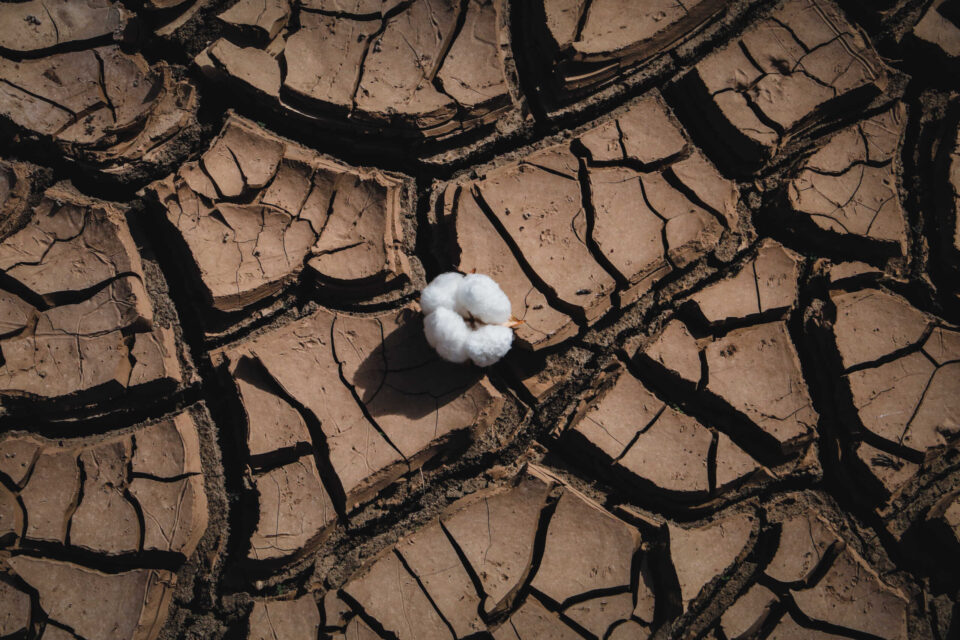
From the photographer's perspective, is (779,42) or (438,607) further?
(779,42)

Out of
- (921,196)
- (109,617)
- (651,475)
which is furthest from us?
(921,196)

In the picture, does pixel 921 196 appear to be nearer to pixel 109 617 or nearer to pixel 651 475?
pixel 651 475

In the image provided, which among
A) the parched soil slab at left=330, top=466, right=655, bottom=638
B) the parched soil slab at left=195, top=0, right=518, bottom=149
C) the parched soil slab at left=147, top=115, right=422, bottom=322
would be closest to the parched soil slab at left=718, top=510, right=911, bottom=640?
the parched soil slab at left=330, top=466, right=655, bottom=638

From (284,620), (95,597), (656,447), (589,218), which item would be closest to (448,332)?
(589,218)

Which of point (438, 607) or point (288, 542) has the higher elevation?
point (288, 542)

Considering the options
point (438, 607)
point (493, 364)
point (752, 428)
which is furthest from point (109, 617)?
point (752, 428)

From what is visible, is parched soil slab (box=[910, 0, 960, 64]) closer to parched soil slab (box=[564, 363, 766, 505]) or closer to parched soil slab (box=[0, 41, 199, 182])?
parched soil slab (box=[564, 363, 766, 505])

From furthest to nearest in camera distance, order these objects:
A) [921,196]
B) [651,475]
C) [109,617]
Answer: [921,196] → [651,475] → [109,617]
